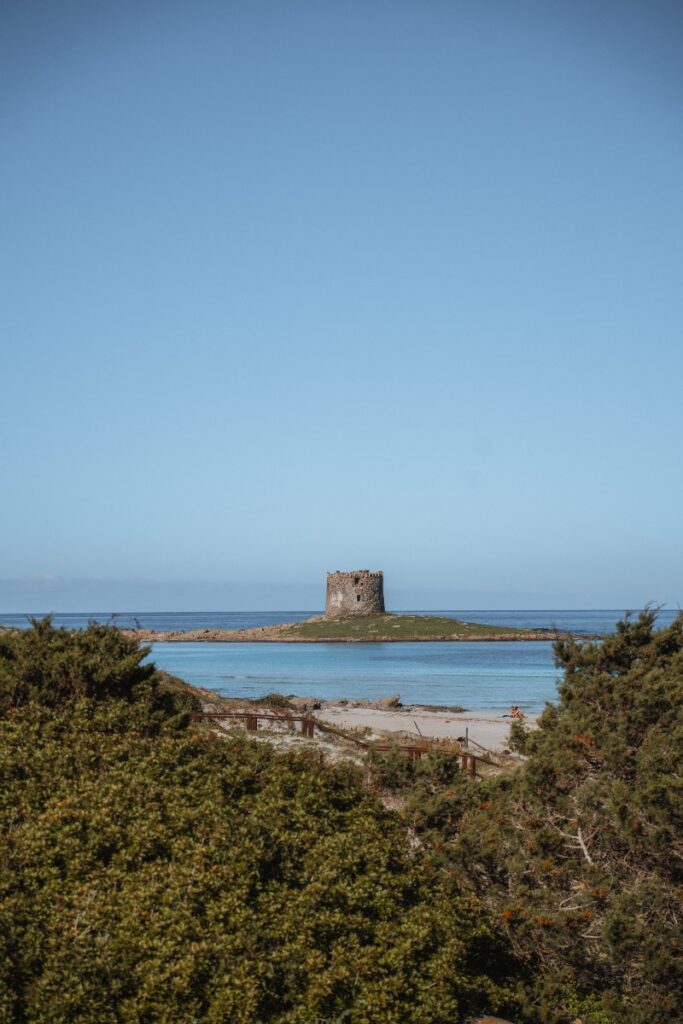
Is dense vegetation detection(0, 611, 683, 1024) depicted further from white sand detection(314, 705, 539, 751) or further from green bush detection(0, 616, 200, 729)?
white sand detection(314, 705, 539, 751)

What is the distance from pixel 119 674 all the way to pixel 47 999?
170 inches

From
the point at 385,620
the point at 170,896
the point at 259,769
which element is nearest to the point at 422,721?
the point at 259,769

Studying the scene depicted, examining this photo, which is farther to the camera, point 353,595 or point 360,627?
point 353,595

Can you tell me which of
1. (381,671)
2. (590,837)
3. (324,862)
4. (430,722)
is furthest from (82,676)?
(381,671)

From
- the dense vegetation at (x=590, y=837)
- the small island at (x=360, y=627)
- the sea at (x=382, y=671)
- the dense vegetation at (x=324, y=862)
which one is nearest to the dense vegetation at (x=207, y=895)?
the dense vegetation at (x=324, y=862)

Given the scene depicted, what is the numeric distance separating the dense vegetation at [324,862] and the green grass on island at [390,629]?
3422 inches

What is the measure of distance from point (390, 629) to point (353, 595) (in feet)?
21.1

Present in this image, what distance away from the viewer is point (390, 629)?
102 metres

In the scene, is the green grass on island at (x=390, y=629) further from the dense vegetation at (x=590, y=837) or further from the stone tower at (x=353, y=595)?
the dense vegetation at (x=590, y=837)

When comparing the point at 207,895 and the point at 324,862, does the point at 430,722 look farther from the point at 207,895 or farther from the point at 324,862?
the point at 207,895

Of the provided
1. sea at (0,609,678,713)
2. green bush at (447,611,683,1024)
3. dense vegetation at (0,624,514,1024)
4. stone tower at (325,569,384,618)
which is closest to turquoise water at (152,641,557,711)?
sea at (0,609,678,713)

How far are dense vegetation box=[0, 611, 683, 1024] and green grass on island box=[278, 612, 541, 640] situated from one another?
86922 millimetres

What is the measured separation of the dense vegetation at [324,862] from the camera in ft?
21.5

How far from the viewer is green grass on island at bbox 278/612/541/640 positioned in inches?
3893
